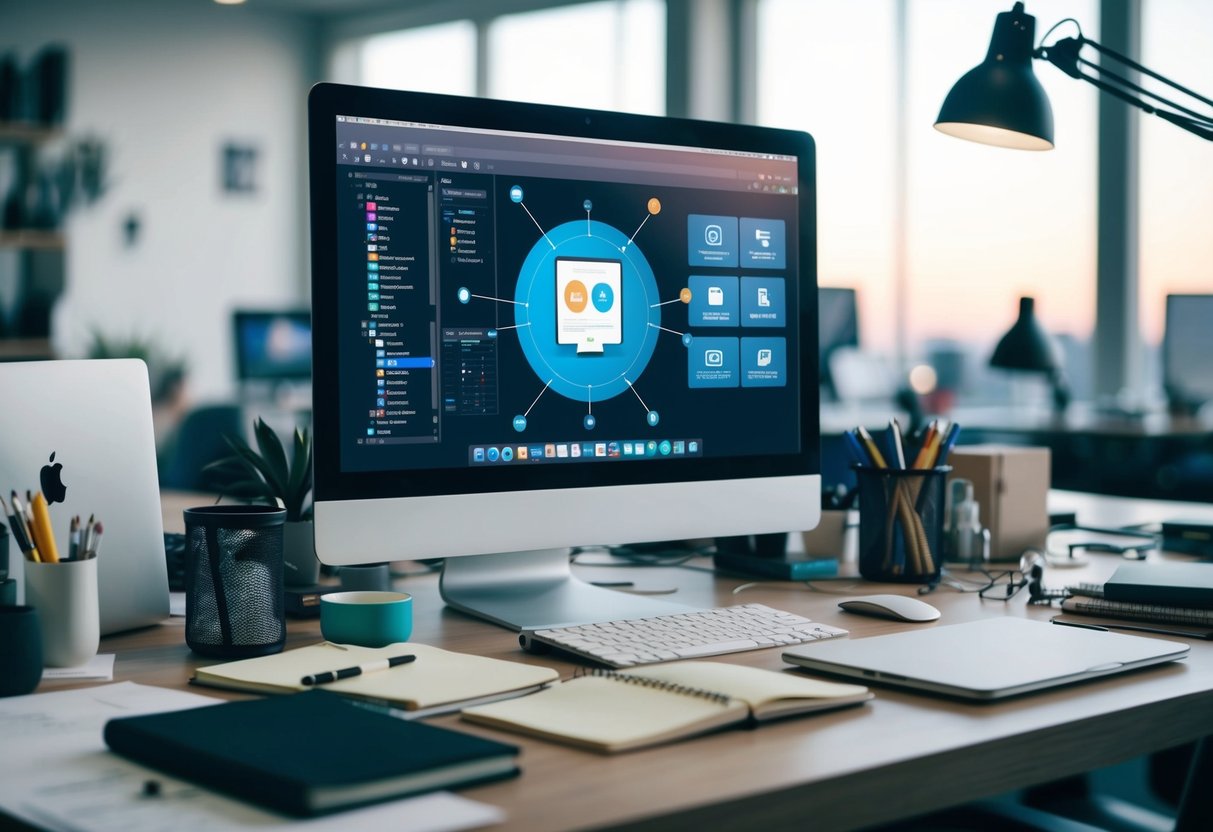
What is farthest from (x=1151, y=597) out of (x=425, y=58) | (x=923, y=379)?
(x=425, y=58)

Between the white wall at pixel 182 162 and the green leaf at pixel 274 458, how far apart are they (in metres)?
5.49

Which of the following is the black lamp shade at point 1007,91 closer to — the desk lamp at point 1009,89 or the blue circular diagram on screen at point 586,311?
the desk lamp at point 1009,89

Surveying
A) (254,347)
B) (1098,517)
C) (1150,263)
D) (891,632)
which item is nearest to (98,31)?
(254,347)

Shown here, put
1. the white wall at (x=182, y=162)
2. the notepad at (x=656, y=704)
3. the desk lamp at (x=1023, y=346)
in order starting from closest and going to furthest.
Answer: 1. the notepad at (x=656, y=704)
2. the desk lamp at (x=1023, y=346)
3. the white wall at (x=182, y=162)

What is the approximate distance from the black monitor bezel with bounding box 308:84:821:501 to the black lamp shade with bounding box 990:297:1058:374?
107 centimetres

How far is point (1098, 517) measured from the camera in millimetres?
2129

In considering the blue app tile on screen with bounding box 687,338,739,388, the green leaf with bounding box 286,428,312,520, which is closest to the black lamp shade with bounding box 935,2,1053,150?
the blue app tile on screen with bounding box 687,338,739,388

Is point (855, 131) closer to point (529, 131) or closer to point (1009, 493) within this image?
point (1009, 493)

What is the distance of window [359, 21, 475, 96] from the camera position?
7703mm

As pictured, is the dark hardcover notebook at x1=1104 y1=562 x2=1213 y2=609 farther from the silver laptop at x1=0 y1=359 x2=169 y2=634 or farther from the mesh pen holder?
the silver laptop at x1=0 y1=359 x2=169 y2=634

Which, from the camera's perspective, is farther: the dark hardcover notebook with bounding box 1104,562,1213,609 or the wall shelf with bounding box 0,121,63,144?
the wall shelf with bounding box 0,121,63,144

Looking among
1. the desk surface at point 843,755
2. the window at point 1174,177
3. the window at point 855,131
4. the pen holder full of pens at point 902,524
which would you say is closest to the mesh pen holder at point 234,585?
the desk surface at point 843,755

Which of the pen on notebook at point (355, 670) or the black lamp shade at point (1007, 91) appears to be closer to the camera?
the pen on notebook at point (355, 670)

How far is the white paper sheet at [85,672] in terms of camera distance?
3.30 feet
